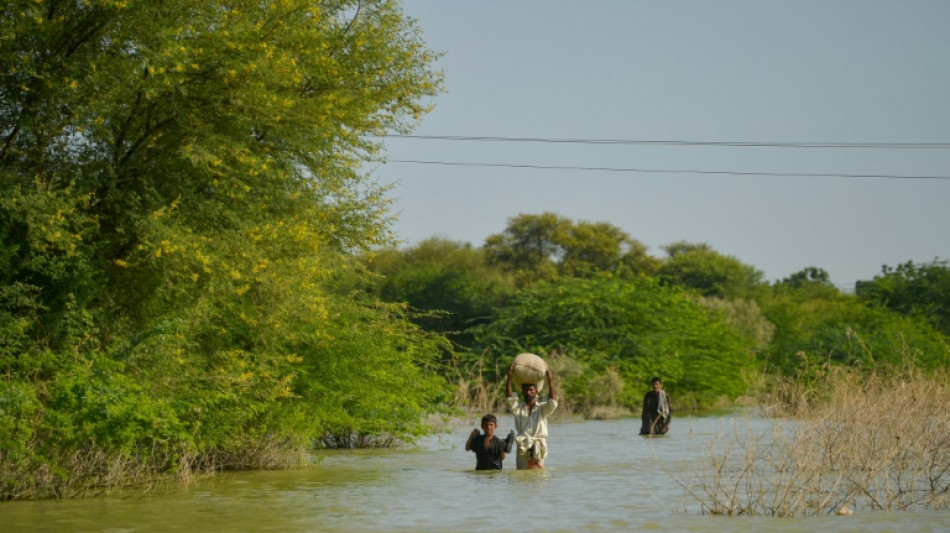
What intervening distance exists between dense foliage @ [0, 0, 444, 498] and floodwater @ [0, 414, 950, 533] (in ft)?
2.95

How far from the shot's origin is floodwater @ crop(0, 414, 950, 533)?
1411 cm

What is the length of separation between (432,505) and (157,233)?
18.3 ft

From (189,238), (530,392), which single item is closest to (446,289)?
(530,392)

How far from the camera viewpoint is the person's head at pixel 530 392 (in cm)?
Result: 1967

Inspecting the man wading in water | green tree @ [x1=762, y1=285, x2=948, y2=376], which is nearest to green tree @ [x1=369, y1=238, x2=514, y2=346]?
green tree @ [x1=762, y1=285, x2=948, y2=376]

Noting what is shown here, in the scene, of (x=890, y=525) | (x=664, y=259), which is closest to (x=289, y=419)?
(x=890, y=525)

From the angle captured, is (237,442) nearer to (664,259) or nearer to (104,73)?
(104,73)

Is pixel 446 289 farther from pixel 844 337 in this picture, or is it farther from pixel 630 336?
pixel 844 337

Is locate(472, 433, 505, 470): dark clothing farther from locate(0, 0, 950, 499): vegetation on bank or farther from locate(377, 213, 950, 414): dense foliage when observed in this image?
locate(377, 213, 950, 414): dense foliage

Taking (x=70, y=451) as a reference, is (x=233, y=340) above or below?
above

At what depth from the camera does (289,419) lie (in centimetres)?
2141

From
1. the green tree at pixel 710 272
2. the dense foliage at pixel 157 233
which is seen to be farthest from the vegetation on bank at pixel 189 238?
the green tree at pixel 710 272

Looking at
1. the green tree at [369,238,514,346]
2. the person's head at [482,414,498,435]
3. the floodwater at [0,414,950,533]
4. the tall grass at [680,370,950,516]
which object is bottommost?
the floodwater at [0,414,950,533]

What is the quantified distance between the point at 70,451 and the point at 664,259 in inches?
3022
